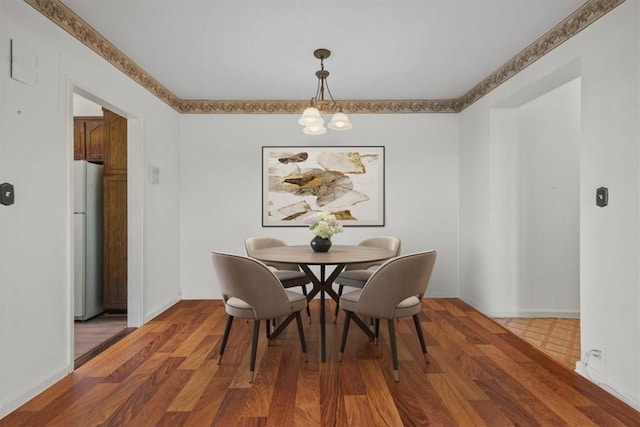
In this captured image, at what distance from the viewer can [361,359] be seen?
258cm

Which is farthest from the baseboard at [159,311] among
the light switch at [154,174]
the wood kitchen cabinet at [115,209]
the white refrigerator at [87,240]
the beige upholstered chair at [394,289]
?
the beige upholstered chair at [394,289]

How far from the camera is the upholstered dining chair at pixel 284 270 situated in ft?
10.2

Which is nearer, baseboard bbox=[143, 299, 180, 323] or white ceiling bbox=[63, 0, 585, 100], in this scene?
white ceiling bbox=[63, 0, 585, 100]

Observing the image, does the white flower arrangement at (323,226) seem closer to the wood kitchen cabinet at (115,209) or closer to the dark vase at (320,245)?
the dark vase at (320,245)

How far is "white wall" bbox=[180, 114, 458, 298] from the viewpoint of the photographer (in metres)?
4.36

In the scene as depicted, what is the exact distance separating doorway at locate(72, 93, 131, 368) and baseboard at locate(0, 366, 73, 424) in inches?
46.7

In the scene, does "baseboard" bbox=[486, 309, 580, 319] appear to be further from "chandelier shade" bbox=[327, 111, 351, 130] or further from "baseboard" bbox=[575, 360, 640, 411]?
"chandelier shade" bbox=[327, 111, 351, 130]

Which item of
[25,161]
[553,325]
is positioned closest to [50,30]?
[25,161]

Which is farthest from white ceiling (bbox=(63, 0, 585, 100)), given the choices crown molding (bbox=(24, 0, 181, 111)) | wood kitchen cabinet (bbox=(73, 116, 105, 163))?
Result: wood kitchen cabinet (bbox=(73, 116, 105, 163))

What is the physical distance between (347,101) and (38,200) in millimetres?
3297

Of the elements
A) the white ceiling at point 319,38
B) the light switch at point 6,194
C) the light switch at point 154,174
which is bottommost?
the light switch at point 6,194

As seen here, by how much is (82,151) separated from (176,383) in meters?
2.96

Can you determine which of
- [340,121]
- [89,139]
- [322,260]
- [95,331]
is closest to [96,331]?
[95,331]

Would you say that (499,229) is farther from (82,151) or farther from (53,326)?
(82,151)
